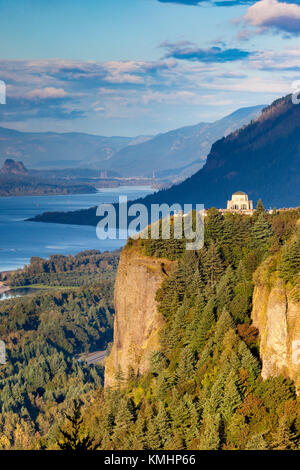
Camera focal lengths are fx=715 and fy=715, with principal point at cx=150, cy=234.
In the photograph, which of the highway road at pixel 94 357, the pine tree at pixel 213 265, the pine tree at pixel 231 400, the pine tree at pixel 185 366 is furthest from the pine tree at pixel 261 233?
the highway road at pixel 94 357

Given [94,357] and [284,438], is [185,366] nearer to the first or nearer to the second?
[284,438]

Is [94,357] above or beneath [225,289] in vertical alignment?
beneath

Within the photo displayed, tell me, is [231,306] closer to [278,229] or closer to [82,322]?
[278,229]

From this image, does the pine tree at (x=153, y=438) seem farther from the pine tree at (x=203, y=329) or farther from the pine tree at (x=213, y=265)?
the pine tree at (x=213, y=265)

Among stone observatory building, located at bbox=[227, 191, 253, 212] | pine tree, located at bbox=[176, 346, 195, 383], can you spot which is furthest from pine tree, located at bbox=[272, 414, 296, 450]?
stone observatory building, located at bbox=[227, 191, 253, 212]

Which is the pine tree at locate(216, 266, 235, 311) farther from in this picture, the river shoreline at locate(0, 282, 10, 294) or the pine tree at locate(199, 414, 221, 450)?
the river shoreline at locate(0, 282, 10, 294)

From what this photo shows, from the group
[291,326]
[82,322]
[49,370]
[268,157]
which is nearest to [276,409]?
[291,326]

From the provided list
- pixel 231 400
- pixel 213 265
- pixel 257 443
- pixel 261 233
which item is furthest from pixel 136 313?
pixel 257 443
